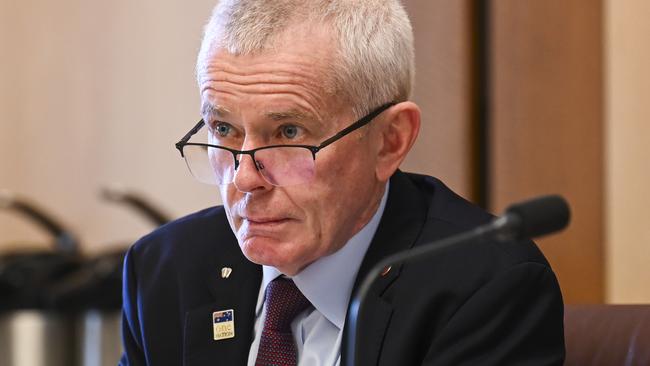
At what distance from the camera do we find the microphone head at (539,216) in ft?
4.99

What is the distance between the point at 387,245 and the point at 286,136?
1.03 ft

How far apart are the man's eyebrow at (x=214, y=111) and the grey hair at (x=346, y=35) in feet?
0.25

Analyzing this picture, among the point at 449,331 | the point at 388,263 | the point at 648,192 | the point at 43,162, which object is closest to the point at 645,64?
the point at 648,192

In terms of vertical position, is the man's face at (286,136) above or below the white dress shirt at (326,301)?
above

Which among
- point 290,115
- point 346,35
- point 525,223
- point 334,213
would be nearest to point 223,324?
point 334,213

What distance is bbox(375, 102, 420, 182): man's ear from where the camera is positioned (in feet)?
7.17

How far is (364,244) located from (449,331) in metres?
0.31

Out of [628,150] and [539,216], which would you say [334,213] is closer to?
[539,216]

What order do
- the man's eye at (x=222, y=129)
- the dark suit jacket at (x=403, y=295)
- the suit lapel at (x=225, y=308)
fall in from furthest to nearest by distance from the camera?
the suit lapel at (x=225, y=308), the man's eye at (x=222, y=129), the dark suit jacket at (x=403, y=295)

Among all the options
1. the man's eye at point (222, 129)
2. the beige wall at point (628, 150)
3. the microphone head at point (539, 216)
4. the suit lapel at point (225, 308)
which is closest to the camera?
the microphone head at point (539, 216)

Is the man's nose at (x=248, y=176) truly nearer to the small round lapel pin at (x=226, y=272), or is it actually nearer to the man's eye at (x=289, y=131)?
the man's eye at (x=289, y=131)

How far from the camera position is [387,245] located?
2205 mm

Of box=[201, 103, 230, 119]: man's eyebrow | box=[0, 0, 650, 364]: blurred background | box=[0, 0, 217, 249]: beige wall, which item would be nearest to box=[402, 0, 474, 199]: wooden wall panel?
box=[0, 0, 650, 364]: blurred background

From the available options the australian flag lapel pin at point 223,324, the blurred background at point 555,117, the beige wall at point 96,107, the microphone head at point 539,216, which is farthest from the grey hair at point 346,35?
the beige wall at point 96,107
